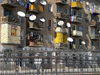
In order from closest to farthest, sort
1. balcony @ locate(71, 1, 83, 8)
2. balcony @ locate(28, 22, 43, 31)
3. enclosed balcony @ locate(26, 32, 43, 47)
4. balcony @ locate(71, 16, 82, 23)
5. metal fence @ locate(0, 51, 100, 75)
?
metal fence @ locate(0, 51, 100, 75) → balcony @ locate(28, 22, 43, 31) → enclosed balcony @ locate(26, 32, 43, 47) → balcony @ locate(71, 16, 82, 23) → balcony @ locate(71, 1, 83, 8)

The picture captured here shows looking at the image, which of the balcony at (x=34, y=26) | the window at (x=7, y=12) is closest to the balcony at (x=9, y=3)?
the window at (x=7, y=12)

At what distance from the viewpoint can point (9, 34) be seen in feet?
103

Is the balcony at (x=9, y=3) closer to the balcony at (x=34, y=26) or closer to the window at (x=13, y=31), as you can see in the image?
the window at (x=13, y=31)

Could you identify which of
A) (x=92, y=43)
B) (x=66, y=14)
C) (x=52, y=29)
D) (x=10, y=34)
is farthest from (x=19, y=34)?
(x=92, y=43)

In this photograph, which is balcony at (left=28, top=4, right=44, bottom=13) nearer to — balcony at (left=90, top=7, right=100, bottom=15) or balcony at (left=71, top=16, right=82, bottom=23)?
balcony at (left=71, top=16, right=82, bottom=23)

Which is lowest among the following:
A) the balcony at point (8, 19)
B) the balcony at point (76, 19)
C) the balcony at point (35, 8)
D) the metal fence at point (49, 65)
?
the metal fence at point (49, 65)

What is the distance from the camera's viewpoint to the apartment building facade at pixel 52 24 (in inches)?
1250

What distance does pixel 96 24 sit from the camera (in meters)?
48.8

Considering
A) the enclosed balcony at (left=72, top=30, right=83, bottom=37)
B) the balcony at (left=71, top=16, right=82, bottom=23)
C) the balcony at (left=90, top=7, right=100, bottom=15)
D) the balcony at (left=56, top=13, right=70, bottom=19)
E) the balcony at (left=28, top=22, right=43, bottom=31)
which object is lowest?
the enclosed balcony at (left=72, top=30, right=83, bottom=37)

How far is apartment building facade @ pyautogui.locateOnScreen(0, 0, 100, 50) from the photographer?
31.7 m

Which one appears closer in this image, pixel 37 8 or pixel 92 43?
pixel 37 8

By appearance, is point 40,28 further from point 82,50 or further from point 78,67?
point 78,67

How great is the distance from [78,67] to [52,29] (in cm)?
2632

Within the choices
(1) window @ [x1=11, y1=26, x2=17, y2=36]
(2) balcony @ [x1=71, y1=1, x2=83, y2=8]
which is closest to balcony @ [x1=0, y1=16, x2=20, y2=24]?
(1) window @ [x1=11, y1=26, x2=17, y2=36]
